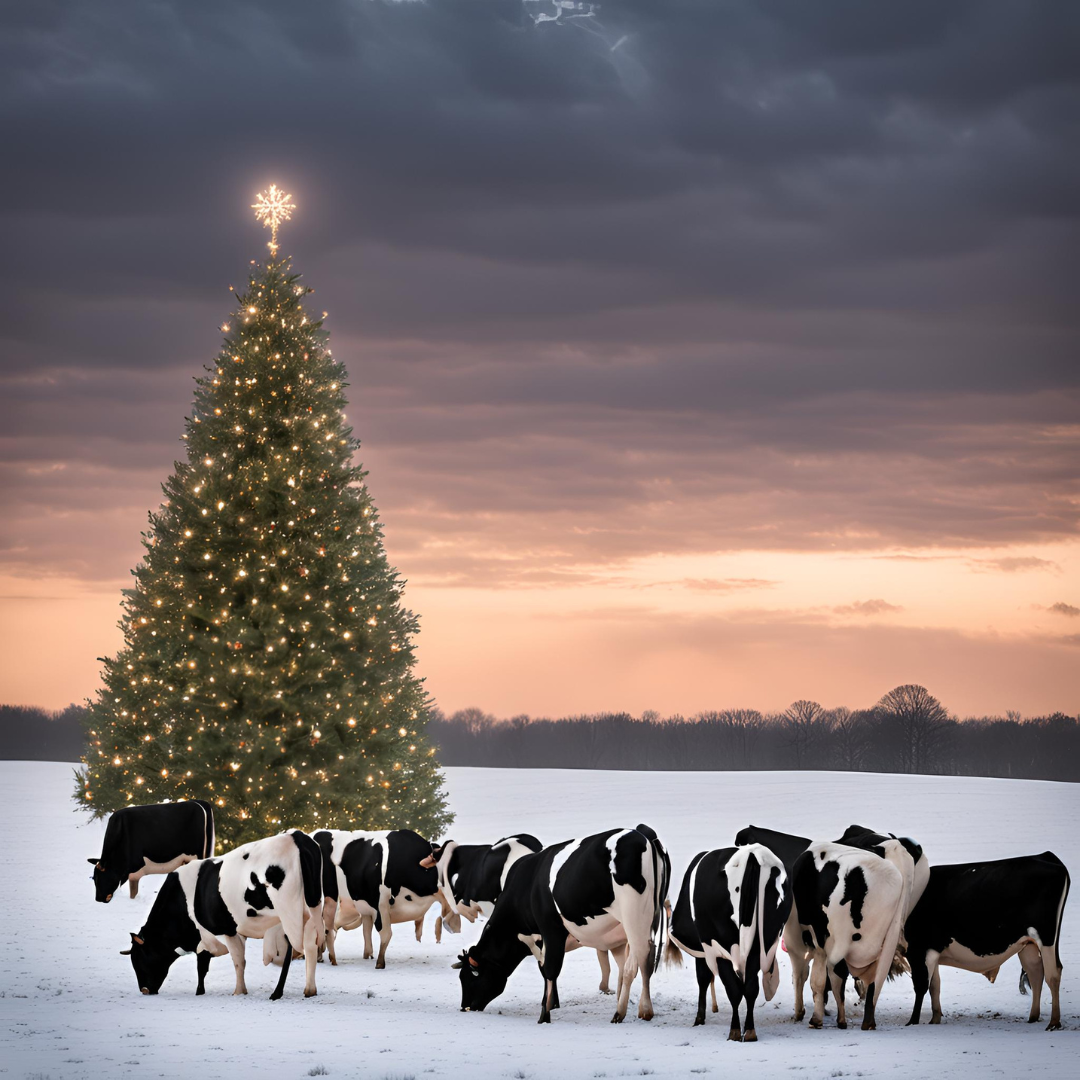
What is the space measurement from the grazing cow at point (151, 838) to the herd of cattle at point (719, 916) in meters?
5.85

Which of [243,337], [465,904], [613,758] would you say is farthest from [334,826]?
[613,758]

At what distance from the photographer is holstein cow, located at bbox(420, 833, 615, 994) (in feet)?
49.4

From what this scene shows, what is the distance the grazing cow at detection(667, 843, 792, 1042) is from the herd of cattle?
13 mm

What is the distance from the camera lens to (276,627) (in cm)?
2175

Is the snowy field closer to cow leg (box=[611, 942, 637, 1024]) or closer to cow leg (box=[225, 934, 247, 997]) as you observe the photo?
cow leg (box=[611, 942, 637, 1024])

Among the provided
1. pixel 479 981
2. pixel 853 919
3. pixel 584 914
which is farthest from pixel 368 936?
pixel 853 919

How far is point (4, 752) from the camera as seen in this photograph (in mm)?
76500

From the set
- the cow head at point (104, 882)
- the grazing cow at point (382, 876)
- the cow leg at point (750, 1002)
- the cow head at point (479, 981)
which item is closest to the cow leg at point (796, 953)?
the cow leg at point (750, 1002)

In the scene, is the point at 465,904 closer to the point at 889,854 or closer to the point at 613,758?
the point at 889,854

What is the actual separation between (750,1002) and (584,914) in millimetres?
1868

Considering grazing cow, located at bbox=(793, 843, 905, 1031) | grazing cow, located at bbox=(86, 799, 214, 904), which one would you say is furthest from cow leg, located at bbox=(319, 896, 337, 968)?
grazing cow, located at bbox=(793, 843, 905, 1031)

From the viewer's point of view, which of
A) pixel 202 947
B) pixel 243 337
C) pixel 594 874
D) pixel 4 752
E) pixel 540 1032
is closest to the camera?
pixel 540 1032

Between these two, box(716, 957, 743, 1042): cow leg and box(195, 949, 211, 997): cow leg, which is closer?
box(716, 957, 743, 1042): cow leg

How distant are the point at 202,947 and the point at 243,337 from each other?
12717 millimetres
